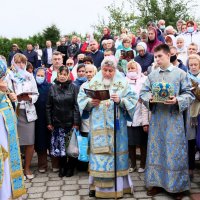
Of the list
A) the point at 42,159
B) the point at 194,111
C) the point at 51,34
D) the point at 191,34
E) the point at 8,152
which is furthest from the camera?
the point at 51,34

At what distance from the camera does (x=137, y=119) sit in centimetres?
621

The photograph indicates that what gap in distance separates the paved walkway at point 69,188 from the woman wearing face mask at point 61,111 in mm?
256

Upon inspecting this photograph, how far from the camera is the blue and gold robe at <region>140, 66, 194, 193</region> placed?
510 cm

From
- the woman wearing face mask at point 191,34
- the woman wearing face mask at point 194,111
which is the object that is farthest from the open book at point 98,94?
the woman wearing face mask at point 191,34

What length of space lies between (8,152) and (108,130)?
1.44 meters

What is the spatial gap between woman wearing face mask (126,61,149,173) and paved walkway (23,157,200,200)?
0.54 m

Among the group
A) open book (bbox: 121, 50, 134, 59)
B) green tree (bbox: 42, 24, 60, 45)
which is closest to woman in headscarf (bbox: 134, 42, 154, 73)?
open book (bbox: 121, 50, 134, 59)

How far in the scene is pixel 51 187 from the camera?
232 inches

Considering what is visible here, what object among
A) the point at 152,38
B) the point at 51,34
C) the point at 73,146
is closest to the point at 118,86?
the point at 73,146

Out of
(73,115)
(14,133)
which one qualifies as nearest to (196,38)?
(73,115)

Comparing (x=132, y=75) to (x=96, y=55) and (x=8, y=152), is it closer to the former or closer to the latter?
(x=8, y=152)

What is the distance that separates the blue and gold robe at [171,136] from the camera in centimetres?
510

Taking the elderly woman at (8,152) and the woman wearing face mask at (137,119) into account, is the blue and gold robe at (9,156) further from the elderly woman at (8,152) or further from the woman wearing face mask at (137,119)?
the woman wearing face mask at (137,119)

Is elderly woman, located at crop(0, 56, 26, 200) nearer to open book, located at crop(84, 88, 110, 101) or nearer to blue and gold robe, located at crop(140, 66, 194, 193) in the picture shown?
open book, located at crop(84, 88, 110, 101)
